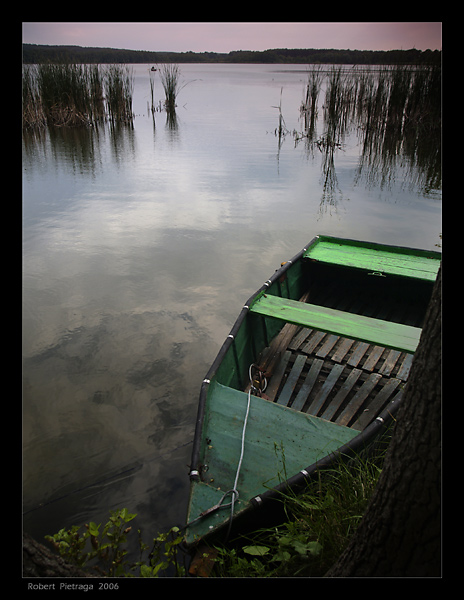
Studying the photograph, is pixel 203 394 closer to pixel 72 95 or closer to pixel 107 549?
pixel 107 549

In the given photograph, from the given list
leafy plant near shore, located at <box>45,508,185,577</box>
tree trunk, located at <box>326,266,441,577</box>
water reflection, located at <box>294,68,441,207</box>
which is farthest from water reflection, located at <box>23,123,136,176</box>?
tree trunk, located at <box>326,266,441,577</box>

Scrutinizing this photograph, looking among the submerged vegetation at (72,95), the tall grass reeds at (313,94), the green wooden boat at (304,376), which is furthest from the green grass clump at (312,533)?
the submerged vegetation at (72,95)

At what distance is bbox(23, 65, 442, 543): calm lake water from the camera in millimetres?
3158

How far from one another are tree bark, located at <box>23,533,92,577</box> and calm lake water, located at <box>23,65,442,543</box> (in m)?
1.58

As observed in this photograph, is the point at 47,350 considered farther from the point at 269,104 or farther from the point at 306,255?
the point at 269,104

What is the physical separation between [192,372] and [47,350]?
148cm

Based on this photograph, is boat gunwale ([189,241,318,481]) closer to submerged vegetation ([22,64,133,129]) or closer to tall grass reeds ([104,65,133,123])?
submerged vegetation ([22,64,133,129])

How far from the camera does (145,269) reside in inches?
244

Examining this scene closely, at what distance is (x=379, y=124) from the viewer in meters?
13.9

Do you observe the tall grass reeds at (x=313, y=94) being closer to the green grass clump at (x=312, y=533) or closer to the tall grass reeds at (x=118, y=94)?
the tall grass reeds at (x=118, y=94)

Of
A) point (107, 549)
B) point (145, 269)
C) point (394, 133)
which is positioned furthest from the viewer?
point (394, 133)

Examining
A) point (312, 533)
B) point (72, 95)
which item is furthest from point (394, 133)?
point (312, 533)

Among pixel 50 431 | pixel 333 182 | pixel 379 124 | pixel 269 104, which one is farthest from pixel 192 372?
pixel 269 104

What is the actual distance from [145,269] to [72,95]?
10913 millimetres
